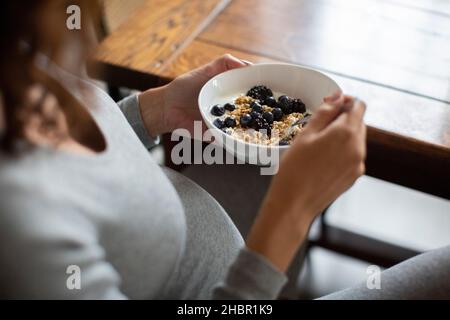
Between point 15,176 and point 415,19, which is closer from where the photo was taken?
point 15,176

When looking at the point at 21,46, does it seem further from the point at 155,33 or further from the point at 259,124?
the point at 155,33

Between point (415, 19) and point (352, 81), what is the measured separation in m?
0.25

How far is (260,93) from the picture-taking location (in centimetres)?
91

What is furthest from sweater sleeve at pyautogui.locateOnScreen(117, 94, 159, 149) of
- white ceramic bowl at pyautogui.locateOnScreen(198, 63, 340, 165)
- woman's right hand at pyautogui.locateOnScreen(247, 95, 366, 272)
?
woman's right hand at pyautogui.locateOnScreen(247, 95, 366, 272)

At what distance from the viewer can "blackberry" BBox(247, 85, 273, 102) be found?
90 cm

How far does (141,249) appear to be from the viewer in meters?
0.65

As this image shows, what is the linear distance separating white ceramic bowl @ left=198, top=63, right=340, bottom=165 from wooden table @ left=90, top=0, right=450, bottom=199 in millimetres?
110

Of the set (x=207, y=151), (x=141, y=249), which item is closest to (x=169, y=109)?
(x=207, y=151)

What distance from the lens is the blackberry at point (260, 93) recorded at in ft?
2.96

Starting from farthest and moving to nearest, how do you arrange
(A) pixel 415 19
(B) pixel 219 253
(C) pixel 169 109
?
(A) pixel 415 19 → (C) pixel 169 109 → (B) pixel 219 253

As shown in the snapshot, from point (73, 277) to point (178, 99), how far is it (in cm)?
45

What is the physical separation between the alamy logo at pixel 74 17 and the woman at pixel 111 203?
0.02 metres
